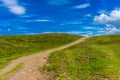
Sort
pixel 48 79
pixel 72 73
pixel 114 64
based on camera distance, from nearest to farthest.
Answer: pixel 48 79, pixel 72 73, pixel 114 64

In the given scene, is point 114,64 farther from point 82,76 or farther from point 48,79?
point 48,79

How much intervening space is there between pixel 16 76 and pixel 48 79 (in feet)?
16.8

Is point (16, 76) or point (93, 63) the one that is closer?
point (16, 76)

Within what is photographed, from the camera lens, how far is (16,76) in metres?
33.8

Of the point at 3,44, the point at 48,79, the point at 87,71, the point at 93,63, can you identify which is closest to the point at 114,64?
the point at 93,63

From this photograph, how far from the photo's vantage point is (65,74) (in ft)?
107

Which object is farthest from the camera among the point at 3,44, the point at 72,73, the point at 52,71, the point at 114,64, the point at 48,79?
the point at 3,44

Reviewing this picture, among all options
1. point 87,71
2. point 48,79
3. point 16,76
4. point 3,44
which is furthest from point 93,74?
point 3,44

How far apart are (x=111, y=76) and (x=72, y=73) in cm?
495

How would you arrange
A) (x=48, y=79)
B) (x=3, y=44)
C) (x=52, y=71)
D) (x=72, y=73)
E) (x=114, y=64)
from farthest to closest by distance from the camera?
(x=3, y=44) < (x=114, y=64) < (x=52, y=71) < (x=72, y=73) < (x=48, y=79)

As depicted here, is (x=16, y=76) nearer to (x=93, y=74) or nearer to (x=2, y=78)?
(x=2, y=78)

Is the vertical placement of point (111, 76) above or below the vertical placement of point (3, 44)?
below

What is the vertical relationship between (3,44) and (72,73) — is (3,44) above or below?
above

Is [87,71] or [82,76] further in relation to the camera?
[87,71]
